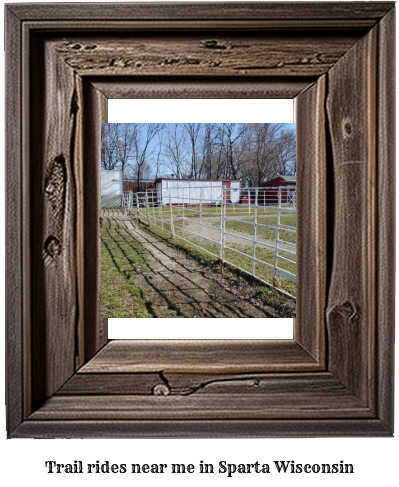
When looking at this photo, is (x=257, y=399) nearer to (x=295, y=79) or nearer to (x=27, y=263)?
(x=27, y=263)

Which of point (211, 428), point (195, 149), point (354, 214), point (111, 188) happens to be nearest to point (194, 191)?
point (195, 149)

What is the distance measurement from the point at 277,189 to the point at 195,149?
29 centimetres

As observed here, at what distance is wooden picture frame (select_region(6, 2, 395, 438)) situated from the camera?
1.35 metres

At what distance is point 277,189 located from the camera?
4.65 ft

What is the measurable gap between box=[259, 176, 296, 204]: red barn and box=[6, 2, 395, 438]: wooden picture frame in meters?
0.03

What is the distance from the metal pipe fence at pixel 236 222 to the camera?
1.42 m

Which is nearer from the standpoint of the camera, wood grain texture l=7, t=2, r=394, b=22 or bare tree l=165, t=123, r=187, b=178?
wood grain texture l=7, t=2, r=394, b=22

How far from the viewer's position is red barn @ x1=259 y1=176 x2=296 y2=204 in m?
1.40

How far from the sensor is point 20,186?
1.34 metres

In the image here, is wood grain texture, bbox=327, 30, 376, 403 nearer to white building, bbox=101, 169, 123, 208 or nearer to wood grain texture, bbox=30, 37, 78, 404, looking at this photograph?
white building, bbox=101, 169, 123, 208

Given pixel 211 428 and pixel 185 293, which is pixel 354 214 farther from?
pixel 211 428

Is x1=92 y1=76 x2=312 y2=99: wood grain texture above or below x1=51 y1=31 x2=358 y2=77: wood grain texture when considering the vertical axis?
below

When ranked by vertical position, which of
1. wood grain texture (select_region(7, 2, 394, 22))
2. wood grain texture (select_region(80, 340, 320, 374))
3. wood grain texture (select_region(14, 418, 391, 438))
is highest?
wood grain texture (select_region(7, 2, 394, 22))

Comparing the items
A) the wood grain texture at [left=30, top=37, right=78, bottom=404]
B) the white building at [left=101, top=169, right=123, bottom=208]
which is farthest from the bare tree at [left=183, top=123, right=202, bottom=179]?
the wood grain texture at [left=30, top=37, right=78, bottom=404]
